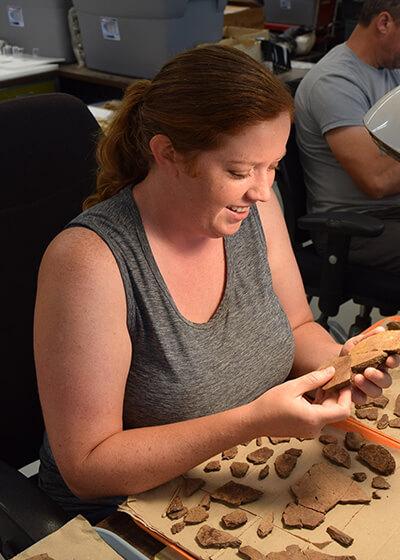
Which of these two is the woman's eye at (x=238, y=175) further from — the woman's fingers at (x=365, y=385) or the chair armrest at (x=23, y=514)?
the chair armrest at (x=23, y=514)

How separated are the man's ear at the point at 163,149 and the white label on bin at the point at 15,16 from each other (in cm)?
250

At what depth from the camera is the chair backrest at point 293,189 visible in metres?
2.17

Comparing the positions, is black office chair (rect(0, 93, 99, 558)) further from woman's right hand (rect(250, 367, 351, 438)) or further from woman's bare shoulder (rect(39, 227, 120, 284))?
woman's right hand (rect(250, 367, 351, 438))

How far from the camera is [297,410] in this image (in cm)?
93

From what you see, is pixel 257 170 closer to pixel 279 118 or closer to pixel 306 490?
pixel 279 118

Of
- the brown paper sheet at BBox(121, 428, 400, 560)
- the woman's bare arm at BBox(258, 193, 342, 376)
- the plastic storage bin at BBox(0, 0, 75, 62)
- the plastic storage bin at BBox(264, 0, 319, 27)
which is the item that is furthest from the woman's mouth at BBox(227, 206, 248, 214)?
the plastic storage bin at BBox(264, 0, 319, 27)

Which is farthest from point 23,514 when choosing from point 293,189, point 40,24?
point 40,24

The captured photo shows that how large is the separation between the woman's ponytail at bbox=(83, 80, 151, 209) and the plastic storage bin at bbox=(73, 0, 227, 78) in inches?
62.4

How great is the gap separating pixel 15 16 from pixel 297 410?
114 inches

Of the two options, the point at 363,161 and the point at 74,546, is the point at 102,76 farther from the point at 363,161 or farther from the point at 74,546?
the point at 74,546

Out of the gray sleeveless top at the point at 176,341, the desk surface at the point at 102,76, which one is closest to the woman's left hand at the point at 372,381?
the gray sleeveless top at the point at 176,341

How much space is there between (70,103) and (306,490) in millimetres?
769

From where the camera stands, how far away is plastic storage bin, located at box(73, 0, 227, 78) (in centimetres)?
275

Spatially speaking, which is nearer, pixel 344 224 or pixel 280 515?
pixel 280 515
